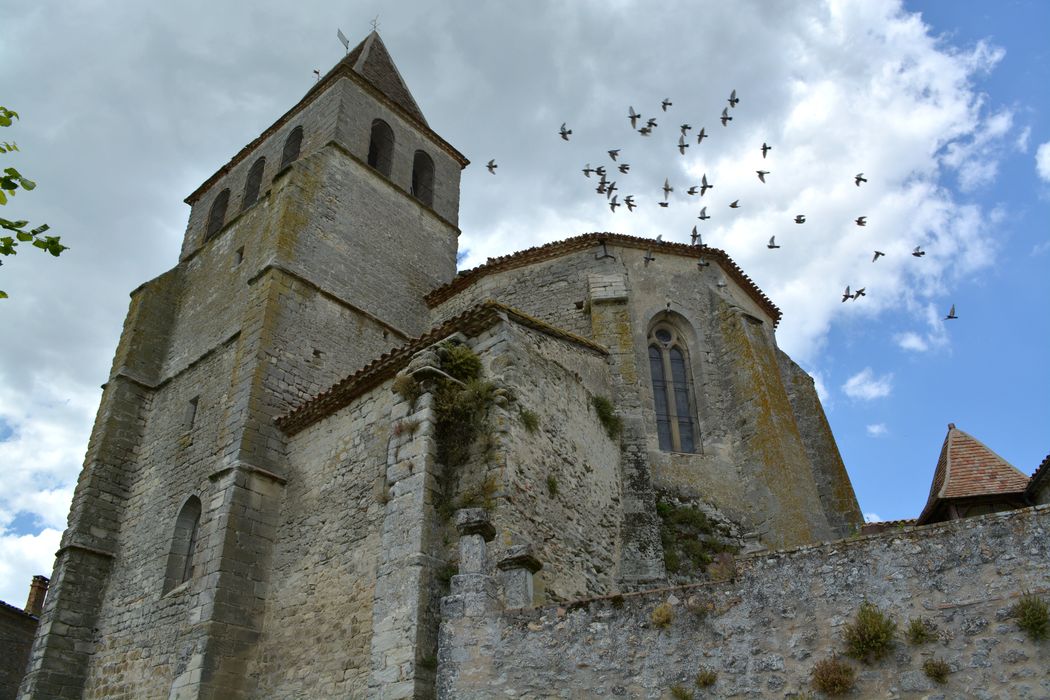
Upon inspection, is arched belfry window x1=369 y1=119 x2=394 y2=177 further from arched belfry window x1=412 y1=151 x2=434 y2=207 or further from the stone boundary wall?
the stone boundary wall

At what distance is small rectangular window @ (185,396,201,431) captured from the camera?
14609mm

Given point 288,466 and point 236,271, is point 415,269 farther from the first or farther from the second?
point 288,466

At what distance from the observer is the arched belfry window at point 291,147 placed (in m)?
19.2

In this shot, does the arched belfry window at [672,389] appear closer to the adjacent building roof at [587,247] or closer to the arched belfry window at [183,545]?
the adjacent building roof at [587,247]

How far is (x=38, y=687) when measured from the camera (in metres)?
12.5

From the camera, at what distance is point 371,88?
65.0 feet

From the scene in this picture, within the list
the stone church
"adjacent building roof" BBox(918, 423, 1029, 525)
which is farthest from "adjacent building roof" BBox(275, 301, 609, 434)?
"adjacent building roof" BBox(918, 423, 1029, 525)

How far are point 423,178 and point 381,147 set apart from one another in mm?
1348

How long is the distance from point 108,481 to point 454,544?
31.5ft

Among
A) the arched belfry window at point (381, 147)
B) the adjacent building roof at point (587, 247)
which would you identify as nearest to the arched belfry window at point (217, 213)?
the arched belfry window at point (381, 147)

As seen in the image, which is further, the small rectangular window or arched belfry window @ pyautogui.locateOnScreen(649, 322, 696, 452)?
the small rectangular window

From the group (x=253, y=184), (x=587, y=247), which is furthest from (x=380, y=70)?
(x=587, y=247)

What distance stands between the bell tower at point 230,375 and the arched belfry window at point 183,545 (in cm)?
3

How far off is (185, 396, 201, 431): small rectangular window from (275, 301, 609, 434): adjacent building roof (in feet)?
9.62
